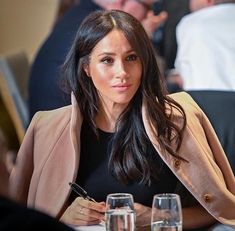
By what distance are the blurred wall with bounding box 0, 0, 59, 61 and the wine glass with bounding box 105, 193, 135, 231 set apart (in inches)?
201

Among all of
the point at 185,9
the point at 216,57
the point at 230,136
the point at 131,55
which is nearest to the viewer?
the point at 131,55

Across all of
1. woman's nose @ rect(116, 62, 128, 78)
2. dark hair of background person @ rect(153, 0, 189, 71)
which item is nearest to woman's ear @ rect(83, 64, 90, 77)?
woman's nose @ rect(116, 62, 128, 78)

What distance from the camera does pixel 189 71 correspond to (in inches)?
153

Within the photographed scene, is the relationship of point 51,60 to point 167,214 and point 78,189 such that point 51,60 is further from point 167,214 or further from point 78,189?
point 167,214

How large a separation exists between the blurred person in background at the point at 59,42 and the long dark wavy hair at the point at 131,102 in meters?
1.12

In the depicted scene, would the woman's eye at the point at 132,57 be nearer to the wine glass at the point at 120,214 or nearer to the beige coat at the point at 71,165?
the beige coat at the point at 71,165

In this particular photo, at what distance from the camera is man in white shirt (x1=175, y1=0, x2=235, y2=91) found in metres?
3.78

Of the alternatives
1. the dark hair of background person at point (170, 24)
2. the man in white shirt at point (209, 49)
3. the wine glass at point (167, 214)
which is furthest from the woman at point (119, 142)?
the dark hair of background person at point (170, 24)

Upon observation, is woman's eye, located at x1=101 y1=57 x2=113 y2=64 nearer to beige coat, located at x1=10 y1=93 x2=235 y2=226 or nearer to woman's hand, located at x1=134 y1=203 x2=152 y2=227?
beige coat, located at x1=10 y1=93 x2=235 y2=226

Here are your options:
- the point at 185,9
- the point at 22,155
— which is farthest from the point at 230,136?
the point at 185,9

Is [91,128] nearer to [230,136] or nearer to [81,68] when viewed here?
[81,68]

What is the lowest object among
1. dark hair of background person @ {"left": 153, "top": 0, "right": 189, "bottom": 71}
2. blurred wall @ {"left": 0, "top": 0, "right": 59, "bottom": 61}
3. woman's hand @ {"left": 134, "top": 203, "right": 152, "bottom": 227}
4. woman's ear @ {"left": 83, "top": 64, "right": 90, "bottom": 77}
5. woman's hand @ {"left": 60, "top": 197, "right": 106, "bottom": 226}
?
blurred wall @ {"left": 0, "top": 0, "right": 59, "bottom": 61}

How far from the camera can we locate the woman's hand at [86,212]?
98.3 inches

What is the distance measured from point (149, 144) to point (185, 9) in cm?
189
